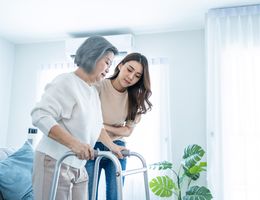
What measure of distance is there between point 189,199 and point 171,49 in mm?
1666

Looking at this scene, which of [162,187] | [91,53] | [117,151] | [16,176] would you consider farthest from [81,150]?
[162,187]

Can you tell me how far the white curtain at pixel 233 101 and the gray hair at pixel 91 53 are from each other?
184cm

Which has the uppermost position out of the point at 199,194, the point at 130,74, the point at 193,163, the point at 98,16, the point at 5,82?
the point at 98,16

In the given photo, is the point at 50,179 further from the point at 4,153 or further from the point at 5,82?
the point at 5,82

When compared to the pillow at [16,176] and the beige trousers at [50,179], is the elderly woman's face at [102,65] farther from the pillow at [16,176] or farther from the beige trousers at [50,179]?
the pillow at [16,176]

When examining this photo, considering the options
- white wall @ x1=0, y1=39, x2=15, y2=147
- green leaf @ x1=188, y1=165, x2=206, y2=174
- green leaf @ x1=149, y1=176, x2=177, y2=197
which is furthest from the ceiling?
green leaf @ x1=149, y1=176, x2=177, y2=197

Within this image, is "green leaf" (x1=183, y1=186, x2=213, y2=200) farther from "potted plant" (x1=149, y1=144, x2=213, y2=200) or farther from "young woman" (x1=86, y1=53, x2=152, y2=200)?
"young woman" (x1=86, y1=53, x2=152, y2=200)

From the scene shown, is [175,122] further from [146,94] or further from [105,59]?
[105,59]

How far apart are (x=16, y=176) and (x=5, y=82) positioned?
6.38ft

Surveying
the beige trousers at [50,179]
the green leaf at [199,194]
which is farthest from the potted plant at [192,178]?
the beige trousers at [50,179]

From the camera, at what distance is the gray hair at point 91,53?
4.39ft

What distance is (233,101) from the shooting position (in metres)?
2.89

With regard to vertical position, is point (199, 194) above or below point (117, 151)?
below

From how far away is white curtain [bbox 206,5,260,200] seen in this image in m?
2.76
